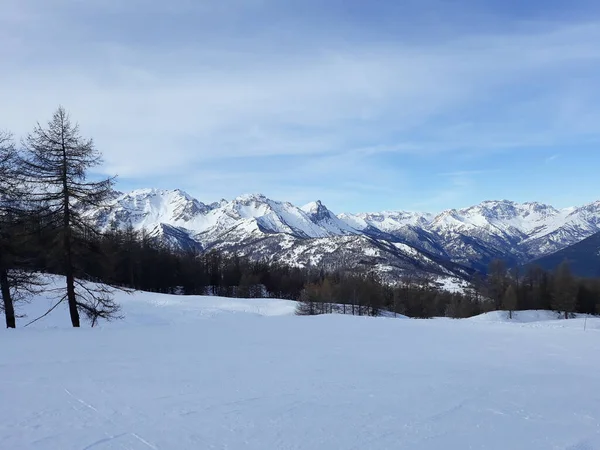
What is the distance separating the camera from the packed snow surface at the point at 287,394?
21.2 feet

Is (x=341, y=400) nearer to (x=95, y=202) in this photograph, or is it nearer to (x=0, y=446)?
(x=0, y=446)

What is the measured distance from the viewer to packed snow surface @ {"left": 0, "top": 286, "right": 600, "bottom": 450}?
648 cm

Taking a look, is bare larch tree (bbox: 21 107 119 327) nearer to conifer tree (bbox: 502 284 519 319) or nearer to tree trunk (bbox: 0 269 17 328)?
tree trunk (bbox: 0 269 17 328)

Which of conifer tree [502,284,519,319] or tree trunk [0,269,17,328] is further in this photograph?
conifer tree [502,284,519,319]

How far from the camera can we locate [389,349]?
52.4ft

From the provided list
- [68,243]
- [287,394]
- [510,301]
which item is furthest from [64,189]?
[510,301]

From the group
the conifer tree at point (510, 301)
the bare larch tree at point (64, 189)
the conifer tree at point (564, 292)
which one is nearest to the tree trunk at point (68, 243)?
the bare larch tree at point (64, 189)

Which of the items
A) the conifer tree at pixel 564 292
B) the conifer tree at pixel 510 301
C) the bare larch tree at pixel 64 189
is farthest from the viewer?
the conifer tree at pixel 510 301

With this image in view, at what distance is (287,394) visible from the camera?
29.1ft

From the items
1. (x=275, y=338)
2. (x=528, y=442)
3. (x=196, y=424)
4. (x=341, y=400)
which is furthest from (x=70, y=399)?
Result: (x=275, y=338)

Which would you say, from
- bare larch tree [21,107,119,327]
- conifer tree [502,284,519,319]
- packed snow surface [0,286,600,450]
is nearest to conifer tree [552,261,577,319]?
conifer tree [502,284,519,319]

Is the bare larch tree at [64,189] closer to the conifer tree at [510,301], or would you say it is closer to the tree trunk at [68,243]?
the tree trunk at [68,243]

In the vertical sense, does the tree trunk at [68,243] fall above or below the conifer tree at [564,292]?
above

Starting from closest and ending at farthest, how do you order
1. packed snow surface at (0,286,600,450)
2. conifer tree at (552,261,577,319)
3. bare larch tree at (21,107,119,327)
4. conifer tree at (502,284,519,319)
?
1. packed snow surface at (0,286,600,450)
2. bare larch tree at (21,107,119,327)
3. conifer tree at (552,261,577,319)
4. conifer tree at (502,284,519,319)
